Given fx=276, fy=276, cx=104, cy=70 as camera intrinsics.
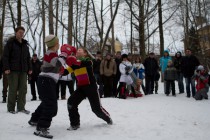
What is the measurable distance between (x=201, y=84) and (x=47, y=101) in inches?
294

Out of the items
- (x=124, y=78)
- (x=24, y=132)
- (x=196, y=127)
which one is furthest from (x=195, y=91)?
(x=24, y=132)

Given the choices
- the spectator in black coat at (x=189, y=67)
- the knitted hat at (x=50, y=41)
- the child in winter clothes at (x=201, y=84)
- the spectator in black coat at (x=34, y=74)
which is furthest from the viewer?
the spectator in black coat at (x=34, y=74)

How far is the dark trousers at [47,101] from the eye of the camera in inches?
196

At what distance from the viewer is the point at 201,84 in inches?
423

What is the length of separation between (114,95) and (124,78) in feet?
3.80


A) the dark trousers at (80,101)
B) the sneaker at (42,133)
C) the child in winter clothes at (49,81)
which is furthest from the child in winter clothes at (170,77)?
the sneaker at (42,133)

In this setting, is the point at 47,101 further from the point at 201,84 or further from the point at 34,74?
the point at 201,84

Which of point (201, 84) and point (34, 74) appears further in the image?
point (34, 74)

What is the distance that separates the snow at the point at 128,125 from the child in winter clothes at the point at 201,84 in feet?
7.58

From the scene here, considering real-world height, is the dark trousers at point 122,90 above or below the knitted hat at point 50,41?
below

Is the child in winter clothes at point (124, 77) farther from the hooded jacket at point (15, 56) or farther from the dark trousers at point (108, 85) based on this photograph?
the hooded jacket at point (15, 56)

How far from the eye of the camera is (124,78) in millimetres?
10922

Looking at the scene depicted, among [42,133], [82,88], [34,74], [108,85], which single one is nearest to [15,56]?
[82,88]

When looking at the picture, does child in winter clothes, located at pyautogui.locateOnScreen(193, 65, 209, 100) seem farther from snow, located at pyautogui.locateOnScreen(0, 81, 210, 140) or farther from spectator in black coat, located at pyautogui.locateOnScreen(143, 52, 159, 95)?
snow, located at pyautogui.locateOnScreen(0, 81, 210, 140)
